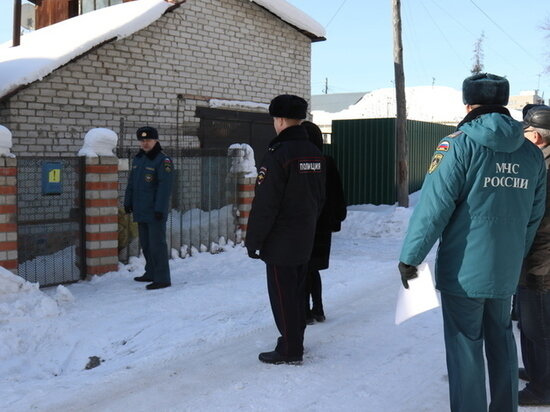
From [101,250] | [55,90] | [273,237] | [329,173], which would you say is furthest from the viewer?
[55,90]

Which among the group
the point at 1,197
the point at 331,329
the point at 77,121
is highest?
the point at 77,121

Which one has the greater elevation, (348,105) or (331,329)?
(348,105)

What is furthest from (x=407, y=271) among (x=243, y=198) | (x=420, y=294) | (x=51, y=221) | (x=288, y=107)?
(x=243, y=198)

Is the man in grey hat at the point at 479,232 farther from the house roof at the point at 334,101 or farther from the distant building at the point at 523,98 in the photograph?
the distant building at the point at 523,98

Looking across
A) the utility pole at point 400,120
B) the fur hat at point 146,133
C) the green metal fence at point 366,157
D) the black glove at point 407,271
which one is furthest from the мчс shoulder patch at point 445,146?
the green metal fence at point 366,157

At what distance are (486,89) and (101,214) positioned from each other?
15.6 feet

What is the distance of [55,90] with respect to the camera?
354 inches

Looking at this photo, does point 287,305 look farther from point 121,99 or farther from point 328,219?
point 121,99

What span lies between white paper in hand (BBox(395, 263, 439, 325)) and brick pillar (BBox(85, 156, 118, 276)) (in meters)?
4.25

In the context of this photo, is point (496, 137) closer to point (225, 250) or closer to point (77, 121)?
point (225, 250)

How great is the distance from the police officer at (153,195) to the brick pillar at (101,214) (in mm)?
470

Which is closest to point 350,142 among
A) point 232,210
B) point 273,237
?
point 232,210

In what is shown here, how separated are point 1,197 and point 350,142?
9346mm

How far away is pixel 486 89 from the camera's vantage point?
292cm
